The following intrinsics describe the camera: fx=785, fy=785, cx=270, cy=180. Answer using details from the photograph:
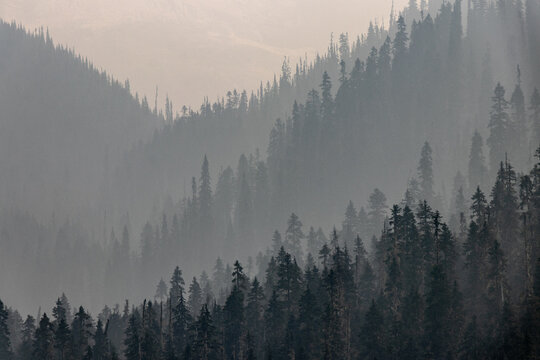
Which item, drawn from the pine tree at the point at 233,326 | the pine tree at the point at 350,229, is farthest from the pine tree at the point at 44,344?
the pine tree at the point at 350,229

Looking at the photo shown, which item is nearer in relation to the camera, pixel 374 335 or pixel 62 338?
pixel 374 335

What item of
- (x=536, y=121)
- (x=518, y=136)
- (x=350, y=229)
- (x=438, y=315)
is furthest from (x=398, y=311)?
(x=536, y=121)

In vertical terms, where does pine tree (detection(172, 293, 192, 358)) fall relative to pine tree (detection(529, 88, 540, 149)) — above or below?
below

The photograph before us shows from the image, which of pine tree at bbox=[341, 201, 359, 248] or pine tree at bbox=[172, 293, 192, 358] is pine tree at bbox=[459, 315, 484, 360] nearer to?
pine tree at bbox=[172, 293, 192, 358]

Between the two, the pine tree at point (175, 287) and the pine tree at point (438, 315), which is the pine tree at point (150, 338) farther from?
the pine tree at point (438, 315)

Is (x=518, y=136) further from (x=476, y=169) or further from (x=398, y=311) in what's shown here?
(x=398, y=311)

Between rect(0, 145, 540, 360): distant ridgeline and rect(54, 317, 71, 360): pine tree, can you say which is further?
rect(54, 317, 71, 360): pine tree

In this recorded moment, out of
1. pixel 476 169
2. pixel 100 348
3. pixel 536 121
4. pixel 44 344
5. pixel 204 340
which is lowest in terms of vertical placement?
pixel 204 340

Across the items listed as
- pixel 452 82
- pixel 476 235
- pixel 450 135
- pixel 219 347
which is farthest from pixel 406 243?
pixel 452 82

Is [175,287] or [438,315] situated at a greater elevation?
[175,287]

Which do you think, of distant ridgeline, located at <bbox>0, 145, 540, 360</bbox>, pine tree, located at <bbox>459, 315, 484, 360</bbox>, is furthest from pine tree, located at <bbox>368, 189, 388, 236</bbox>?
pine tree, located at <bbox>459, 315, 484, 360</bbox>

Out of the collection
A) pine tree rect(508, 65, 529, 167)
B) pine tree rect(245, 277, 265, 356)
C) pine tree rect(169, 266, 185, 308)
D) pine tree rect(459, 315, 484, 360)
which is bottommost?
pine tree rect(459, 315, 484, 360)

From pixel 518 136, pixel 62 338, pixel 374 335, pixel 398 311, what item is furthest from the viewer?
pixel 518 136

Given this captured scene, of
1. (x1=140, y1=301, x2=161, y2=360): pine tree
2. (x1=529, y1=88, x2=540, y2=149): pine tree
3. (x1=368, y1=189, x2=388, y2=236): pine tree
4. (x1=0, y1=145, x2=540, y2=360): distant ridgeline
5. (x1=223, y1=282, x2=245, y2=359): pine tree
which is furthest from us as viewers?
(x1=529, y1=88, x2=540, y2=149): pine tree
